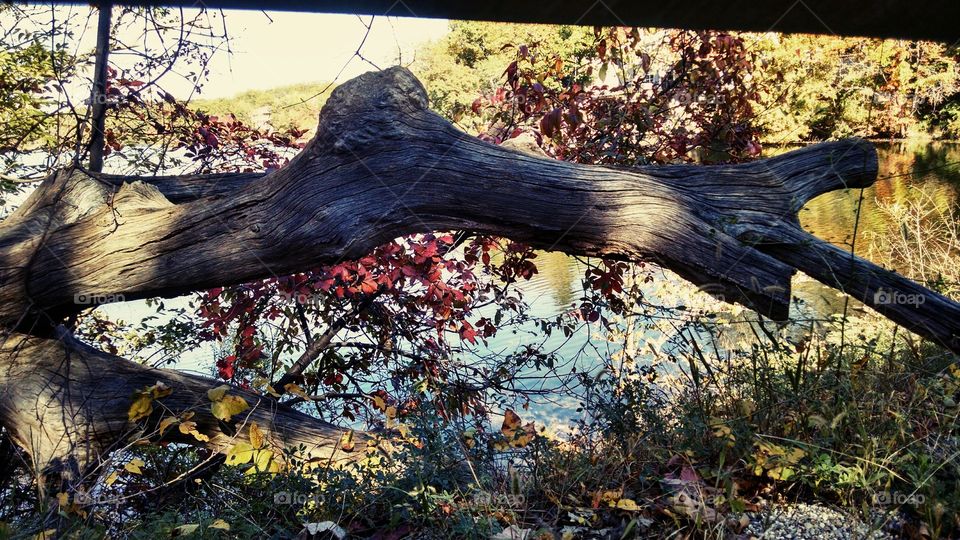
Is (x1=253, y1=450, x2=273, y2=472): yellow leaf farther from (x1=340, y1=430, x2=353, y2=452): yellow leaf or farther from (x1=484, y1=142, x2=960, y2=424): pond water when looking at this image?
(x1=484, y1=142, x2=960, y2=424): pond water

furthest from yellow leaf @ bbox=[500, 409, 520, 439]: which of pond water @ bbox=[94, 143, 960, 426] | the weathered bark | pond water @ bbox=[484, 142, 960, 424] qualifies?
pond water @ bbox=[484, 142, 960, 424]

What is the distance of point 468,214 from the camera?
2721 millimetres

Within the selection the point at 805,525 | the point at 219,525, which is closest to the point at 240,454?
the point at 219,525

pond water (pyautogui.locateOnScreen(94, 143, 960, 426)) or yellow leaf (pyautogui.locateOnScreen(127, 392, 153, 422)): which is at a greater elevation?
yellow leaf (pyautogui.locateOnScreen(127, 392, 153, 422))

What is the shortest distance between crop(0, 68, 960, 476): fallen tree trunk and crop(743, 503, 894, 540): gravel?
27.1 inches

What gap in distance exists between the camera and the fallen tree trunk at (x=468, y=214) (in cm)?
259

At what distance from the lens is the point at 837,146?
279 centimetres

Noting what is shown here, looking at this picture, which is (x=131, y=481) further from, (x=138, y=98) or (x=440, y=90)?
(x=440, y=90)

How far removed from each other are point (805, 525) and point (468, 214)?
1.58 m

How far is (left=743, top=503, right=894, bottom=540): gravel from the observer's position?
2.13 m

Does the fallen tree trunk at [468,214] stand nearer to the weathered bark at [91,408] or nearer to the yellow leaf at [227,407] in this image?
the weathered bark at [91,408]

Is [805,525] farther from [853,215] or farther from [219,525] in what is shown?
[853,215]

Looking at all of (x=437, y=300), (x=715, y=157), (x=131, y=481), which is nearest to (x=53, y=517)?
(x=131, y=481)

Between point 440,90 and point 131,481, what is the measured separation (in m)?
3.86
